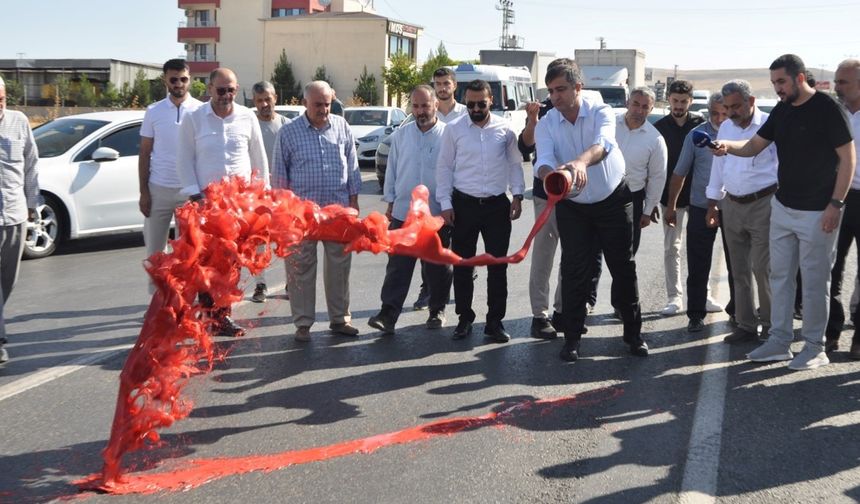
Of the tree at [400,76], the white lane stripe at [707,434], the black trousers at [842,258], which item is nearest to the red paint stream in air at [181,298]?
the white lane stripe at [707,434]

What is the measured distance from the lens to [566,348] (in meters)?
6.82

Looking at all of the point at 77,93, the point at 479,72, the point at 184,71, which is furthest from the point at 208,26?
the point at 184,71

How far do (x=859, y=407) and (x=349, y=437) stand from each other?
10.6 feet

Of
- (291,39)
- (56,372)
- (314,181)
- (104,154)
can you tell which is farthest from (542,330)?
(291,39)

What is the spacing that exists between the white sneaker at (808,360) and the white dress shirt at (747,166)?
1373 millimetres

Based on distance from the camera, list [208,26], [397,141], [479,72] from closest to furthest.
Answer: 1. [397,141]
2. [479,72]
3. [208,26]

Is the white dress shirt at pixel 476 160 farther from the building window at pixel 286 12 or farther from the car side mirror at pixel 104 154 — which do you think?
the building window at pixel 286 12

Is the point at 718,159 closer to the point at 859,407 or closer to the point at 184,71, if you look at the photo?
the point at 859,407

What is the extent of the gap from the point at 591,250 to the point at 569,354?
80cm

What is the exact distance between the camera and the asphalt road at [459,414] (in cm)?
445

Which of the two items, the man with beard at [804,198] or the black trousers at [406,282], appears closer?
the man with beard at [804,198]

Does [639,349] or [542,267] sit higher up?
[542,267]

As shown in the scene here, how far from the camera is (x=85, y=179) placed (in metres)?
11.3

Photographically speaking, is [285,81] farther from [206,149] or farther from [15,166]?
[15,166]
